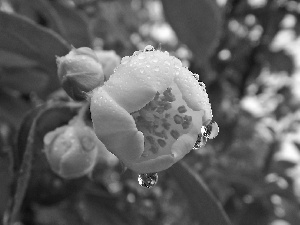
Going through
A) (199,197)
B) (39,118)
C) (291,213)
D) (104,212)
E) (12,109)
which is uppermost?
(39,118)

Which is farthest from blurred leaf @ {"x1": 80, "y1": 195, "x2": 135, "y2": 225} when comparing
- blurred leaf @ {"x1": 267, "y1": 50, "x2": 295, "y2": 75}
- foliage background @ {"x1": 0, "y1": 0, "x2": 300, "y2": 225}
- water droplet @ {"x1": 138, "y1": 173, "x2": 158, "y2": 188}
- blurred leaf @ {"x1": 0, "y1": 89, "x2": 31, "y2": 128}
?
blurred leaf @ {"x1": 267, "y1": 50, "x2": 295, "y2": 75}

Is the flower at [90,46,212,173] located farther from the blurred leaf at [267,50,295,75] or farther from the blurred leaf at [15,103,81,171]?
the blurred leaf at [267,50,295,75]

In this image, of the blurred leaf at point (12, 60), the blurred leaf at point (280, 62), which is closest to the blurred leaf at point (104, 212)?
the blurred leaf at point (12, 60)

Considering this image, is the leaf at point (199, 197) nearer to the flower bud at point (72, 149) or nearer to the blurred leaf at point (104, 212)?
the flower bud at point (72, 149)

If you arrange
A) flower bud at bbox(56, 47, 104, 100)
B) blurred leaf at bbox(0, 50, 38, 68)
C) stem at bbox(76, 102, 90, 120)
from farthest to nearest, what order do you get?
blurred leaf at bbox(0, 50, 38, 68) → stem at bbox(76, 102, 90, 120) → flower bud at bbox(56, 47, 104, 100)

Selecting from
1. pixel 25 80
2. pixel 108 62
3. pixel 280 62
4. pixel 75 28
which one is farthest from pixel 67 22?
pixel 280 62

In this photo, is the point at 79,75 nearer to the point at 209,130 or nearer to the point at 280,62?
the point at 209,130
